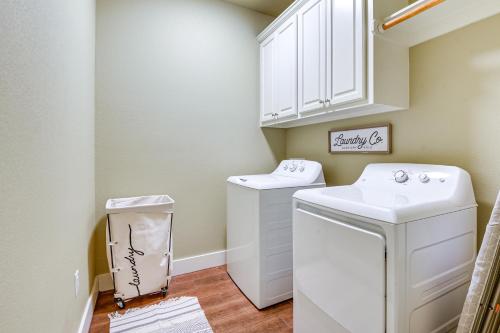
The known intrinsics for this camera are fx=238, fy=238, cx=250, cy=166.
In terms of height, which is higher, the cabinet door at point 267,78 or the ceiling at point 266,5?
the ceiling at point 266,5

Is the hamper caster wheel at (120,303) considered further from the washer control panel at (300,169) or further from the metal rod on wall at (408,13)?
the metal rod on wall at (408,13)

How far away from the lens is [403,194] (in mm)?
1331

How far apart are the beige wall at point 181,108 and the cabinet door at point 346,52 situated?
1.14 m

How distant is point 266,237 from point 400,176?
969mm

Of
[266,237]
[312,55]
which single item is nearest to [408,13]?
[312,55]

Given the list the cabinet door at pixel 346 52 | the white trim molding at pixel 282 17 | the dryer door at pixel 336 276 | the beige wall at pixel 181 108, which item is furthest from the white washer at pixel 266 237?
the white trim molding at pixel 282 17

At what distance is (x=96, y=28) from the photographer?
1974 millimetres

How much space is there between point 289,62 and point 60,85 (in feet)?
5.49

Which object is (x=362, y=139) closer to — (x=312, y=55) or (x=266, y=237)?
(x=312, y=55)

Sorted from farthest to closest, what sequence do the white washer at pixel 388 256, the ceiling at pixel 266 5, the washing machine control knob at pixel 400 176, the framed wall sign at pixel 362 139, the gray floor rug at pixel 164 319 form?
the ceiling at pixel 266 5 → the framed wall sign at pixel 362 139 → the gray floor rug at pixel 164 319 → the washing machine control knob at pixel 400 176 → the white washer at pixel 388 256

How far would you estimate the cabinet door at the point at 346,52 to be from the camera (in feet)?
4.72

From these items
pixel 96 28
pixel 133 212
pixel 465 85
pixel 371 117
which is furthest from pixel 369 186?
pixel 96 28

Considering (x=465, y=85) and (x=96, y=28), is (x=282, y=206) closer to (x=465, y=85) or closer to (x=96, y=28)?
(x=465, y=85)

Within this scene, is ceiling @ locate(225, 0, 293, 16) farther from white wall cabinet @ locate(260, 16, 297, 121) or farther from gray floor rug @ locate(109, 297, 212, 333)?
gray floor rug @ locate(109, 297, 212, 333)
